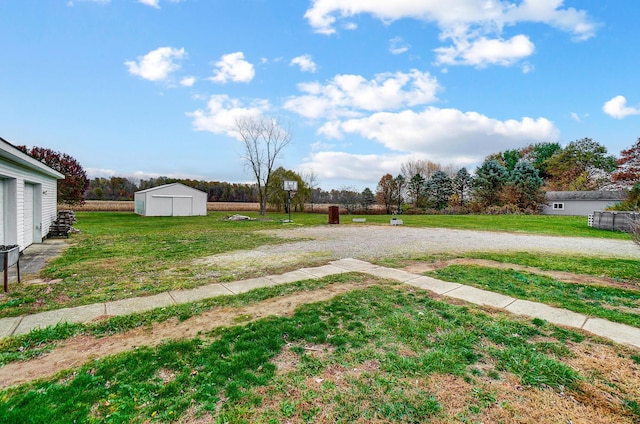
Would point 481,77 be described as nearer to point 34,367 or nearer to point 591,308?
point 591,308

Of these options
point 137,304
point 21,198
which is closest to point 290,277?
point 137,304

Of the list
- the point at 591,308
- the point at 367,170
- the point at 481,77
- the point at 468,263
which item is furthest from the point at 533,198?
the point at 591,308

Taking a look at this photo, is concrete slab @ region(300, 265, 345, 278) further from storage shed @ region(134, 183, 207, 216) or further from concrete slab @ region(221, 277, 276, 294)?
storage shed @ region(134, 183, 207, 216)

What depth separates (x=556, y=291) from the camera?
446 centimetres

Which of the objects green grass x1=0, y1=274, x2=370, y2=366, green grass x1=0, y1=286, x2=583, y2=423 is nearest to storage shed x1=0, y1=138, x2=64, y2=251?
green grass x1=0, y1=274, x2=370, y2=366

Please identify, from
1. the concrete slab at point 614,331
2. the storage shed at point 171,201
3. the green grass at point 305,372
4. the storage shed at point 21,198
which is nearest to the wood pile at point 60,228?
the storage shed at point 21,198

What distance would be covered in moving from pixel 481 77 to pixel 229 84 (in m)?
12.2

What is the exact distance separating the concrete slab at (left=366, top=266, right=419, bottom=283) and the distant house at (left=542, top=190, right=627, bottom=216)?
32715 millimetres

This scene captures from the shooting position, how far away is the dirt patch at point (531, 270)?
5.00m

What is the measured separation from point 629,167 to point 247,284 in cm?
3887

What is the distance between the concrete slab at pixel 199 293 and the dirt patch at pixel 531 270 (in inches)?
138

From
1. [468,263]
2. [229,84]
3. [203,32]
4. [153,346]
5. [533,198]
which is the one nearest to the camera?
[153,346]

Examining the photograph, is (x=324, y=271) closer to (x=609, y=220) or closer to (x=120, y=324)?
(x=120, y=324)

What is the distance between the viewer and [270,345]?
105 inches
